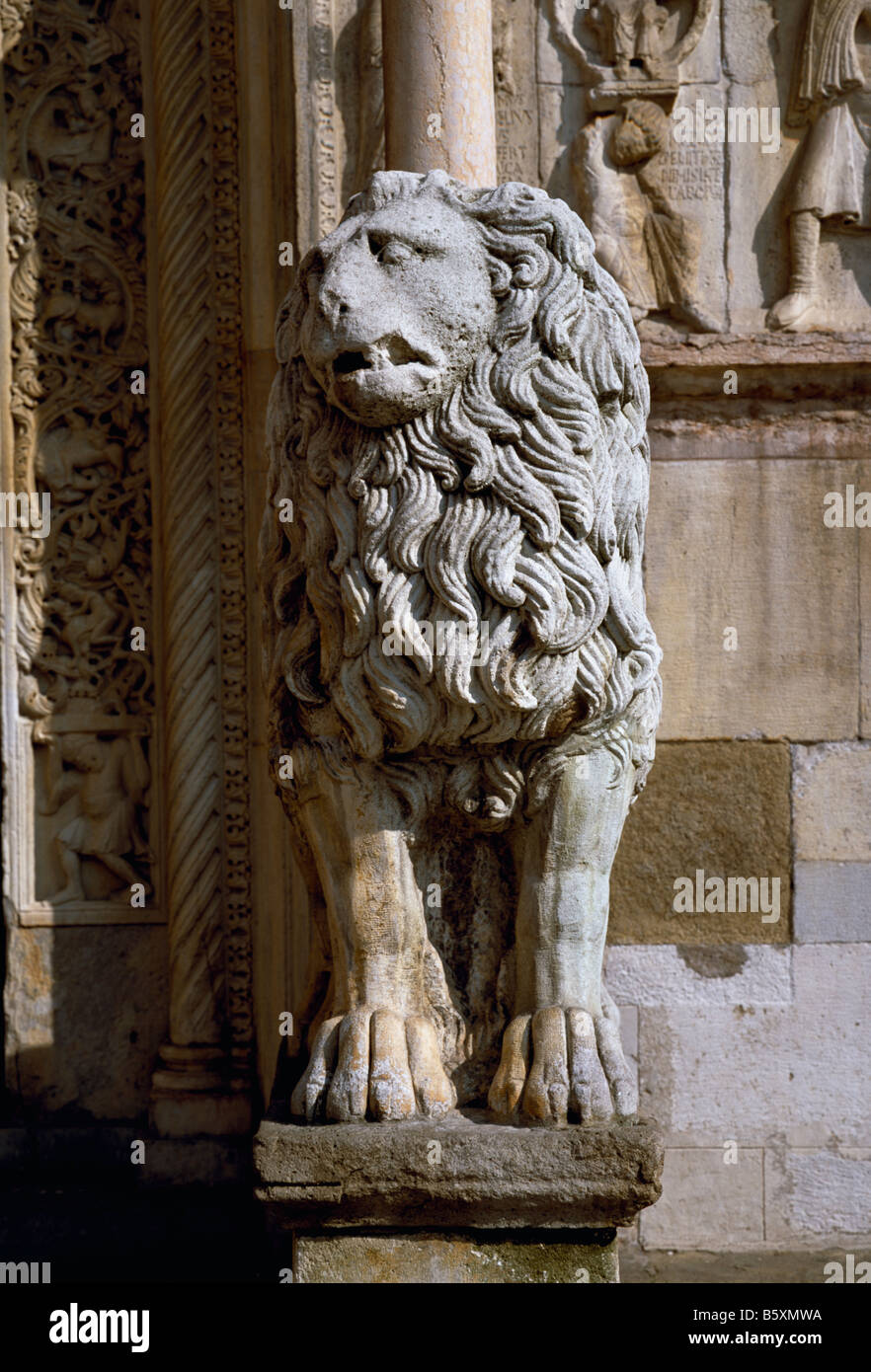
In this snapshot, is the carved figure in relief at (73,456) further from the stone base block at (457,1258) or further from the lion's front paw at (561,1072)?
the stone base block at (457,1258)

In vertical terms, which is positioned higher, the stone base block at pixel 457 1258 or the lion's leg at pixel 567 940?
the lion's leg at pixel 567 940

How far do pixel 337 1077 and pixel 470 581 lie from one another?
883 mm

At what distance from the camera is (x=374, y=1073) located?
269cm

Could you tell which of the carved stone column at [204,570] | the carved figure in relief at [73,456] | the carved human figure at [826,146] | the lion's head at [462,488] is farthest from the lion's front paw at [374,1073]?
the carved human figure at [826,146]

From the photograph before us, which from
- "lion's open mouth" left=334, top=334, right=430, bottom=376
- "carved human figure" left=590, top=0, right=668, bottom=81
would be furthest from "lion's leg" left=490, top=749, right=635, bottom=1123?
"carved human figure" left=590, top=0, right=668, bottom=81

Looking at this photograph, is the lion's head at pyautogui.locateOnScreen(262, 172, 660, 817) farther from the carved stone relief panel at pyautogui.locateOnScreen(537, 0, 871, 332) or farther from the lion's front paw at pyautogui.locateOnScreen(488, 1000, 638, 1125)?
the carved stone relief panel at pyautogui.locateOnScreen(537, 0, 871, 332)

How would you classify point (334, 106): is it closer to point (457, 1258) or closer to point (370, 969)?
point (370, 969)

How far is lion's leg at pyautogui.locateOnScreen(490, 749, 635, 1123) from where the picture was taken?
2.72 meters

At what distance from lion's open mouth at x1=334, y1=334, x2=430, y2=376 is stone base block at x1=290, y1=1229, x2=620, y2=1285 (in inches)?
58.5

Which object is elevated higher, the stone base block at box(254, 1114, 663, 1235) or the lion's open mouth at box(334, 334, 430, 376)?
the lion's open mouth at box(334, 334, 430, 376)

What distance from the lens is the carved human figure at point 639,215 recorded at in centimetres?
424

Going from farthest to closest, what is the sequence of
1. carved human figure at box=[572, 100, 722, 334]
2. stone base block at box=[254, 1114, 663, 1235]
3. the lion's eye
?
carved human figure at box=[572, 100, 722, 334]
the lion's eye
stone base block at box=[254, 1114, 663, 1235]

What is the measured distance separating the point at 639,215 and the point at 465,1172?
2715 millimetres
